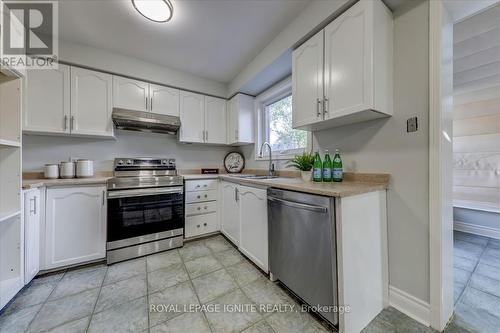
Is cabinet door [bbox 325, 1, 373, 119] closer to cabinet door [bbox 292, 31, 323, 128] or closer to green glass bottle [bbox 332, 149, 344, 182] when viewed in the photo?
cabinet door [bbox 292, 31, 323, 128]

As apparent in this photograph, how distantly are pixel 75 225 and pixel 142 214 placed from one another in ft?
1.83

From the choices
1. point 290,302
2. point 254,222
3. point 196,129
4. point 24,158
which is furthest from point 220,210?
point 24,158

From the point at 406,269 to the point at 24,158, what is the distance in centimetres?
375

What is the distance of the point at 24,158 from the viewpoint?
206 centimetres

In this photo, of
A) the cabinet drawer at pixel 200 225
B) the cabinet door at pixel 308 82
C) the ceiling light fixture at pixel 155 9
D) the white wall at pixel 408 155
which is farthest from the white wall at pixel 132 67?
the white wall at pixel 408 155

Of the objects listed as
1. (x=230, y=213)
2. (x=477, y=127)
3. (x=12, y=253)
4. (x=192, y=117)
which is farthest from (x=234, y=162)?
(x=477, y=127)

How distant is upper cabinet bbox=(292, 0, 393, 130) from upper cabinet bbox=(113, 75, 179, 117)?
1.87m

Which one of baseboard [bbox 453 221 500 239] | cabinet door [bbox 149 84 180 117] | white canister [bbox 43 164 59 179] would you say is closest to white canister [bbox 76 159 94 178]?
white canister [bbox 43 164 59 179]

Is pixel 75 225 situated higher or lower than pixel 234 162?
lower

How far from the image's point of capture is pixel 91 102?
2.13 meters

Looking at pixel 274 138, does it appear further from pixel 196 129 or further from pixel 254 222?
pixel 254 222

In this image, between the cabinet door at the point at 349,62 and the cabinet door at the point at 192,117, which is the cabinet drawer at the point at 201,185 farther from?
the cabinet door at the point at 349,62

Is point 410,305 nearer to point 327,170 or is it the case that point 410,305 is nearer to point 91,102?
point 327,170

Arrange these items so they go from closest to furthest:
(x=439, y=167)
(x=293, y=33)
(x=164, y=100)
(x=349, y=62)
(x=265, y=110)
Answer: (x=439, y=167) < (x=349, y=62) < (x=293, y=33) < (x=164, y=100) < (x=265, y=110)
